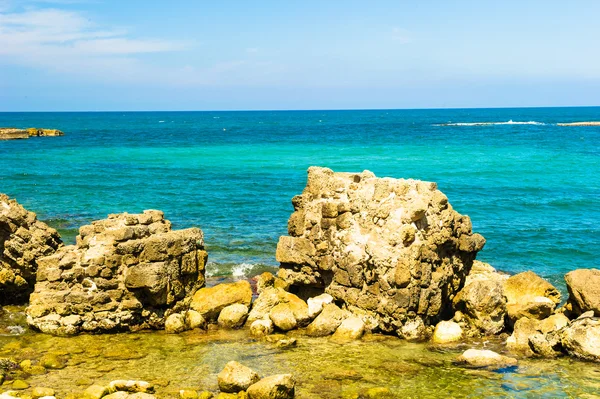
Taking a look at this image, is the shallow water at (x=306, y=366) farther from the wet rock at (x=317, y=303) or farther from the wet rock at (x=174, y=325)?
the wet rock at (x=317, y=303)

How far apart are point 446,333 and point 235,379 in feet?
21.4

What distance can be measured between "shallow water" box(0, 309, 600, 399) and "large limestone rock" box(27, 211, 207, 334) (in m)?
0.49

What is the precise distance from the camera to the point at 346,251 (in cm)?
1853

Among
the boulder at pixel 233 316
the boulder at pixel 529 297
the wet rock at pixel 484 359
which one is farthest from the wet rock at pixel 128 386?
the boulder at pixel 529 297

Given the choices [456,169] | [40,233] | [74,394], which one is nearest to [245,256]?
[40,233]

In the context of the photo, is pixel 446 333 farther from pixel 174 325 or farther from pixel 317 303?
pixel 174 325

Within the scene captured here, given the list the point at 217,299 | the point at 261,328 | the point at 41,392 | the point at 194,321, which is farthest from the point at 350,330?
the point at 41,392

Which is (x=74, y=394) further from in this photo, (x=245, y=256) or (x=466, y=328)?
(x=245, y=256)

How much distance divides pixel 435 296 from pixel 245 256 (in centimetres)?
1085

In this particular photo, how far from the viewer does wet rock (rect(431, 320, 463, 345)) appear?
1716cm

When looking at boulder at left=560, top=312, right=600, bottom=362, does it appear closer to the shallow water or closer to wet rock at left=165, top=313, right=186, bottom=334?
the shallow water

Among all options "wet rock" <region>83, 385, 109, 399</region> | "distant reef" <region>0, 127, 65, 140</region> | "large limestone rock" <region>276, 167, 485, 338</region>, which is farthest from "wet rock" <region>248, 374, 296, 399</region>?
"distant reef" <region>0, 127, 65, 140</region>

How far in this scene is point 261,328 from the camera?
1755 cm

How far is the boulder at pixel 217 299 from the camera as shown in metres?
18.5
